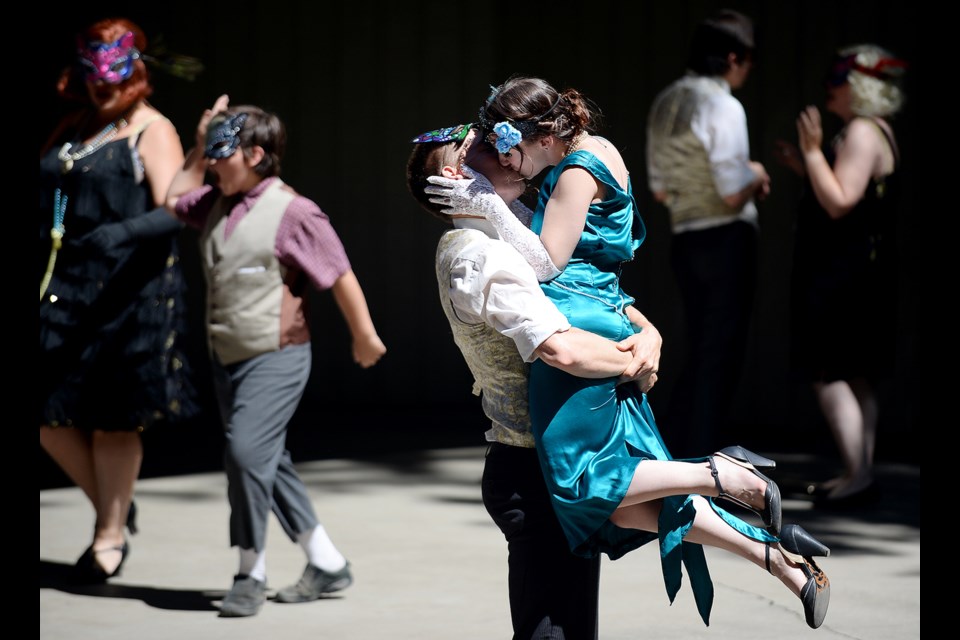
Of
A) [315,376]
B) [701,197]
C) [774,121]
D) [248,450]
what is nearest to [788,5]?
[774,121]

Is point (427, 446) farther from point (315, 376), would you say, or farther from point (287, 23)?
point (287, 23)

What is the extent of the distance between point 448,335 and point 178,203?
4267 millimetres

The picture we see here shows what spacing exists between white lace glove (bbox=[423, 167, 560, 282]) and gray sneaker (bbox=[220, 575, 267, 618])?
1995 mm

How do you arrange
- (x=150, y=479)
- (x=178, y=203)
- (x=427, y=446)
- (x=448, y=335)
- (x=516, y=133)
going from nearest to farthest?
(x=516, y=133) → (x=178, y=203) → (x=150, y=479) → (x=427, y=446) → (x=448, y=335)

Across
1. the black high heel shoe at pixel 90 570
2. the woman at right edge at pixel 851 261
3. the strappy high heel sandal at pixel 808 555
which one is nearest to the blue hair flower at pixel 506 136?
the strappy high heel sandal at pixel 808 555

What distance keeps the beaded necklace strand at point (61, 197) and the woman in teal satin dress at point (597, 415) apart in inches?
96.9

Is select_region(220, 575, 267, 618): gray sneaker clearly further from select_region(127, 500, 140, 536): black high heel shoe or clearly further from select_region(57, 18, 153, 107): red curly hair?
select_region(57, 18, 153, 107): red curly hair

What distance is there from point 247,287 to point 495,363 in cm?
170

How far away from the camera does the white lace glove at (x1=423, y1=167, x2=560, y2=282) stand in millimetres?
3303

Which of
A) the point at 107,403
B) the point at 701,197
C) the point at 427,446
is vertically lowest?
the point at 427,446

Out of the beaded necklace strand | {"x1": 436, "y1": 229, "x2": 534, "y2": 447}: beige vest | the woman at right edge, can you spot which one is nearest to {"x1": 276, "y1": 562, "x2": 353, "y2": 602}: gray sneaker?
the beaded necklace strand

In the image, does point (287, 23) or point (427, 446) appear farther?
point (287, 23)

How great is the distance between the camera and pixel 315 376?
30.9 feet

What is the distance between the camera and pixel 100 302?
5.34 m
